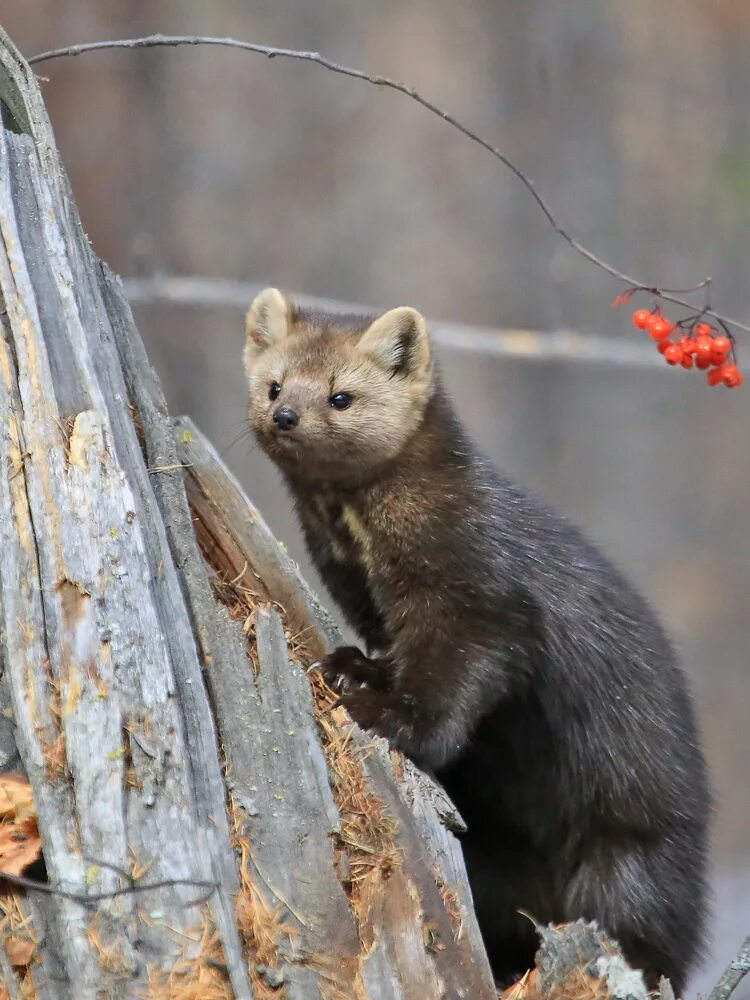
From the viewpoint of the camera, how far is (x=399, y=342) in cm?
523

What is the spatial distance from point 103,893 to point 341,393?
228 centimetres

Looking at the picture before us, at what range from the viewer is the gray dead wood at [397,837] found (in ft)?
12.8

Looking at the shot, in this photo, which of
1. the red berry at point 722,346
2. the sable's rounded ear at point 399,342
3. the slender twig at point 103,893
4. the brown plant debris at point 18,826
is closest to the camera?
the slender twig at point 103,893

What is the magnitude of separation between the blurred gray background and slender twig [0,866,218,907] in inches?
254

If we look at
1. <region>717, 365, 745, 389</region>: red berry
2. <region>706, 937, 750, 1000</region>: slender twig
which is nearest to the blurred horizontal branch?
<region>717, 365, 745, 389</region>: red berry

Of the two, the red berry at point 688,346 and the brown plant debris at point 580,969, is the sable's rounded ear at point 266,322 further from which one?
the brown plant debris at point 580,969

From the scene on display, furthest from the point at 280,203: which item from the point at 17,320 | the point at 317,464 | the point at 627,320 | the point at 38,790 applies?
the point at 38,790

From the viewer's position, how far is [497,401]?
10.3 metres

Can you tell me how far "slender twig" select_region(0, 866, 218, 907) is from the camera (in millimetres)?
3586

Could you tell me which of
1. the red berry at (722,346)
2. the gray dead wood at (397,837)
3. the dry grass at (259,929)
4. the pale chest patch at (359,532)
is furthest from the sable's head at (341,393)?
the dry grass at (259,929)

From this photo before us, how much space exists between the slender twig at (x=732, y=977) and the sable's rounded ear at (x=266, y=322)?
3.01m

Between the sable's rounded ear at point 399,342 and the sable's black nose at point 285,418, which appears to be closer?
the sable's black nose at point 285,418

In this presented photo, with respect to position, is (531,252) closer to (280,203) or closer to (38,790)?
(280,203)

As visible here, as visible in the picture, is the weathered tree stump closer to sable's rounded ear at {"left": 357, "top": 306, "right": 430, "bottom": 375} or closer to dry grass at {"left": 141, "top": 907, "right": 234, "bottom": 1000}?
dry grass at {"left": 141, "top": 907, "right": 234, "bottom": 1000}
